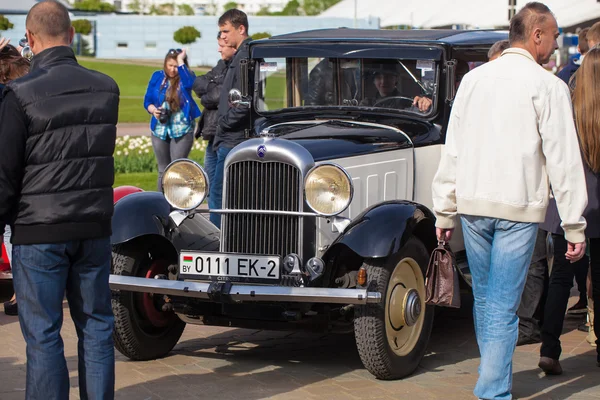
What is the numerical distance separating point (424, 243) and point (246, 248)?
42.2 inches

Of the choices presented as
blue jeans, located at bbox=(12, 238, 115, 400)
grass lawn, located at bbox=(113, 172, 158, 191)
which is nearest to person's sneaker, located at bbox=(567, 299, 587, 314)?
blue jeans, located at bbox=(12, 238, 115, 400)

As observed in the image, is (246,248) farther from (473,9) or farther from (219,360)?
(473,9)

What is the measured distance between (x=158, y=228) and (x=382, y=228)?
1.35m

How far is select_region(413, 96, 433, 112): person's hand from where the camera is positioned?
6665mm

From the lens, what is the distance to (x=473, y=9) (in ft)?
66.6

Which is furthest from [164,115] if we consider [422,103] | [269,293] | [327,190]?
[269,293]

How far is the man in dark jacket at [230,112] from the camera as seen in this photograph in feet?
23.8

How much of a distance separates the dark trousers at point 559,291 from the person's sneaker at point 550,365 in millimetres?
23

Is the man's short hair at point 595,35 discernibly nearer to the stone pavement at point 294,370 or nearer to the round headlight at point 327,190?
the stone pavement at point 294,370

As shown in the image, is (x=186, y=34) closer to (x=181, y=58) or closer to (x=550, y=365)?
(x=181, y=58)

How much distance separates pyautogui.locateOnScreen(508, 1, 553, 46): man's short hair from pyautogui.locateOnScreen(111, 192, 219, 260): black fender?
88.7 inches

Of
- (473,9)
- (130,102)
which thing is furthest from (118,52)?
(473,9)

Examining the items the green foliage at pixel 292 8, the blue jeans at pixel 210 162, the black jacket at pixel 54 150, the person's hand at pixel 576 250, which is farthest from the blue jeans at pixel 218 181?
the green foliage at pixel 292 8

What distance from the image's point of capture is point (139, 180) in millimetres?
13445
